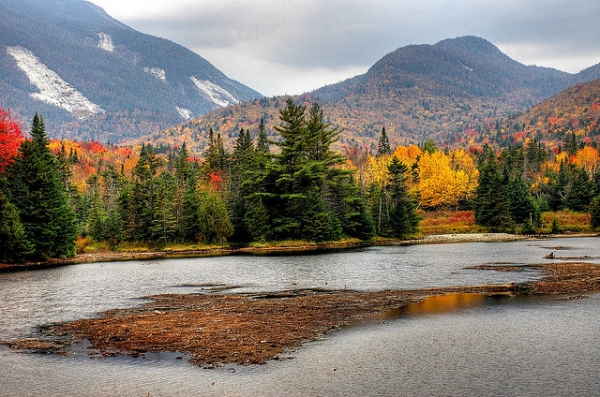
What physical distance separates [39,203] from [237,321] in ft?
190

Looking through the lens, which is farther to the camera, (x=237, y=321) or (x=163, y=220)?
(x=163, y=220)

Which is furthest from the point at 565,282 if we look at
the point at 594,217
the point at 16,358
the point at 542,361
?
the point at 594,217

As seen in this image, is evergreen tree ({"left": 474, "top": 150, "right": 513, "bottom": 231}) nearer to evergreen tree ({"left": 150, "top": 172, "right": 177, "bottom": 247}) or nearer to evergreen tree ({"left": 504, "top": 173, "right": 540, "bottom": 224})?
evergreen tree ({"left": 504, "top": 173, "right": 540, "bottom": 224})

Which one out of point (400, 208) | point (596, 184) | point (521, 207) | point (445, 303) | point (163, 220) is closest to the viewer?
point (445, 303)

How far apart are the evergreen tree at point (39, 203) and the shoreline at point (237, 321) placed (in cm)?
4265

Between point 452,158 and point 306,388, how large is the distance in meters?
180

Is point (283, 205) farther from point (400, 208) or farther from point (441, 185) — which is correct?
point (441, 185)

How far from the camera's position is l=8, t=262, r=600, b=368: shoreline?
2278 centimetres

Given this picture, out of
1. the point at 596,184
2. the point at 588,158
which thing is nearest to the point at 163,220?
the point at 596,184

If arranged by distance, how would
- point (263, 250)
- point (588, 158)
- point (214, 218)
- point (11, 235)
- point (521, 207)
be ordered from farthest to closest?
point (588, 158) < point (521, 207) < point (214, 218) < point (263, 250) < point (11, 235)

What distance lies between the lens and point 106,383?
1861cm

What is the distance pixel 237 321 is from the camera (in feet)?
90.6

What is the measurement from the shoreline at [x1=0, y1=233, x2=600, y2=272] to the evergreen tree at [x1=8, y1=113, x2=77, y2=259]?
2710 mm

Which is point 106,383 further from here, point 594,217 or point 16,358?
point 594,217
